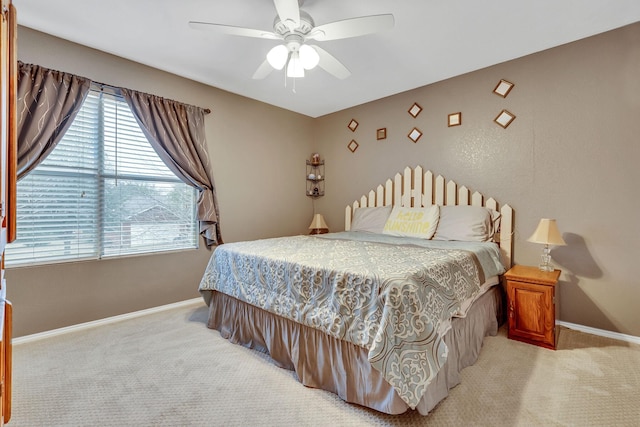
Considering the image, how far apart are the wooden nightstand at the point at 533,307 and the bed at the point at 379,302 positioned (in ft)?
0.53

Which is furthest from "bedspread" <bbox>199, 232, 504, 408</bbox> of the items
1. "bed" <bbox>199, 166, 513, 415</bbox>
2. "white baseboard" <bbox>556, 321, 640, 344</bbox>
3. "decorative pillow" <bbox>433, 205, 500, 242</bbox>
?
"white baseboard" <bbox>556, 321, 640, 344</bbox>

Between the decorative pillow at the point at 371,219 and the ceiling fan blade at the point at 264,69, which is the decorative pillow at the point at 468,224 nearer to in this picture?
the decorative pillow at the point at 371,219

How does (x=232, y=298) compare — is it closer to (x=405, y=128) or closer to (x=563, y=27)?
(x=405, y=128)

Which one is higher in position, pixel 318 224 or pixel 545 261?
pixel 318 224

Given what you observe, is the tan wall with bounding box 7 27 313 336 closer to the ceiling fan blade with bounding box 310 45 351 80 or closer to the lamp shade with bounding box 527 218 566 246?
the ceiling fan blade with bounding box 310 45 351 80

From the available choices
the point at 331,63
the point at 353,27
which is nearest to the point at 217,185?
the point at 331,63

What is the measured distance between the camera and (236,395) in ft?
5.58

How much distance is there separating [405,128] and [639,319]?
2692mm

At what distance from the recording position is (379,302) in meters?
1.47

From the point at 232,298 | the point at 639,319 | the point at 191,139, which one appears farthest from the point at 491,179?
the point at 191,139

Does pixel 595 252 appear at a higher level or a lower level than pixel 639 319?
higher

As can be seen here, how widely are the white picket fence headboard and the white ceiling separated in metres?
1.11

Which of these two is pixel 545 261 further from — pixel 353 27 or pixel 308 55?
pixel 308 55

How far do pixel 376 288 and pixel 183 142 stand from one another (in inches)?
103
